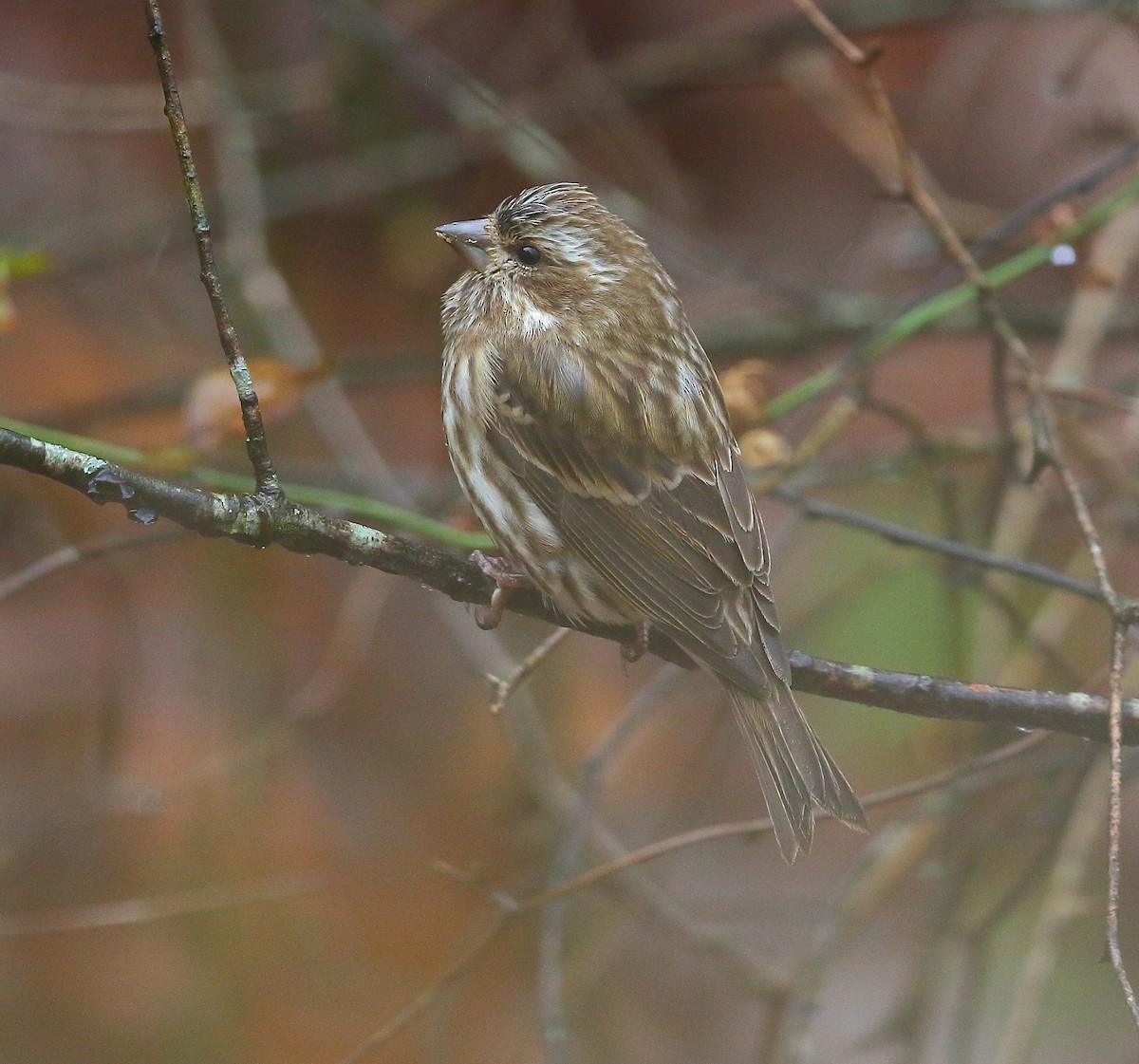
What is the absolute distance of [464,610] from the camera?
4000mm

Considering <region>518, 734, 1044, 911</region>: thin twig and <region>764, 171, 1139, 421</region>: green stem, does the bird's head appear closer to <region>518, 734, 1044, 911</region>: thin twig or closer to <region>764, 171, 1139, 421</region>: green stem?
<region>764, 171, 1139, 421</region>: green stem

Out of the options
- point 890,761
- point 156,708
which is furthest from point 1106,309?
point 156,708

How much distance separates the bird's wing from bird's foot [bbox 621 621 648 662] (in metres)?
0.06

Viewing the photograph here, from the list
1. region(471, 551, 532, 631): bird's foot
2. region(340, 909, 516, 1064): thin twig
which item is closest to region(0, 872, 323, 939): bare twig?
region(340, 909, 516, 1064): thin twig

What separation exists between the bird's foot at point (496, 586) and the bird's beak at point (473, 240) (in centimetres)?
74

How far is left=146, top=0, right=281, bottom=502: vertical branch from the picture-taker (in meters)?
1.92

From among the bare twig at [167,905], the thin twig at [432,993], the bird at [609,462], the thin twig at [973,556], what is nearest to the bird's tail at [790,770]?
the bird at [609,462]

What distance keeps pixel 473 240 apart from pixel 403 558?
3.96 feet

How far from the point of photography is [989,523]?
3.73m

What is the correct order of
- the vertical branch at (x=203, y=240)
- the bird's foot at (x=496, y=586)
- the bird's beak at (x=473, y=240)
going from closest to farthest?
the vertical branch at (x=203, y=240), the bird's foot at (x=496, y=586), the bird's beak at (x=473, y=240)

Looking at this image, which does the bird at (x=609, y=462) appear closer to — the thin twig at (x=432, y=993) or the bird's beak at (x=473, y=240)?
the bird's beak at (x=473, y=240)

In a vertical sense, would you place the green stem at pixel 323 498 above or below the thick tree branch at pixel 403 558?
above

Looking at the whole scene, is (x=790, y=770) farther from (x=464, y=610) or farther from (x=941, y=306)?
(x=464, y=610)

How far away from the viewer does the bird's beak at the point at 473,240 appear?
10.8 ft
